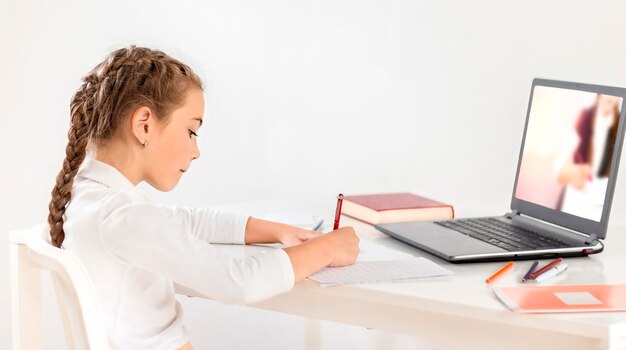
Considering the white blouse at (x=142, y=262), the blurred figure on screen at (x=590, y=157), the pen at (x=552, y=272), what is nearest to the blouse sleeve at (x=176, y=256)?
the white blouse at (x=142, y=262)

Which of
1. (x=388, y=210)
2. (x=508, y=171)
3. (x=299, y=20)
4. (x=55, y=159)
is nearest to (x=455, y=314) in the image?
(x=388, y=210)

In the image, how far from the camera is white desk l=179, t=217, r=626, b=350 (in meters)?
1.17

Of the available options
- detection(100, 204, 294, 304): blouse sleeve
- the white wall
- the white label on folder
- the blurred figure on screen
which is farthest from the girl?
the white wall

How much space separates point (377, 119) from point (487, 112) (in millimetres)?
343

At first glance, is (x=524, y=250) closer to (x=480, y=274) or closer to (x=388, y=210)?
Result: (x=480, y=274)

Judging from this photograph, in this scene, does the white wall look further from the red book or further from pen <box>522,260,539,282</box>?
pen <box>522,260,539,282</box>

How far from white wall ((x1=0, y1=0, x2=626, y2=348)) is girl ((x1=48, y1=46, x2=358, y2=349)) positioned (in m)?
0.73

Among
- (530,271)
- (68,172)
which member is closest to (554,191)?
(530,271)

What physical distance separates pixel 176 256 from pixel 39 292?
0.19 meters

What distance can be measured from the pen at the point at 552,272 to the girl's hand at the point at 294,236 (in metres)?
0.43

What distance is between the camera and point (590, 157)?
164cm

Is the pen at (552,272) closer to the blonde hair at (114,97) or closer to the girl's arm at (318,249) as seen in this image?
the girl's arm at (318,249)

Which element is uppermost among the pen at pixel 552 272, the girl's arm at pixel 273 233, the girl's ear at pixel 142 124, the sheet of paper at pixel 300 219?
the girl's ear at pixel 142 124

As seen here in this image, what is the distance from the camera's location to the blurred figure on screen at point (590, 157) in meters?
1.60
